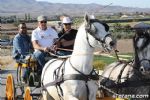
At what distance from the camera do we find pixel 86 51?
26.7 feet

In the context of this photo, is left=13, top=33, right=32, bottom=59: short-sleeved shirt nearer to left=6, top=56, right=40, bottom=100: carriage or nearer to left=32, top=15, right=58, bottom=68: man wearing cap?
left=6, top=56, right=40, bottom=100: carriage

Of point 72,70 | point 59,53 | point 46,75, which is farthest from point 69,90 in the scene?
point 59,53

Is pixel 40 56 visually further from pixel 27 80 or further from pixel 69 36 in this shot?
pixel 27 80

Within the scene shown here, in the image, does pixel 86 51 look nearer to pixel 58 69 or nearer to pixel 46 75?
pixel 58 69

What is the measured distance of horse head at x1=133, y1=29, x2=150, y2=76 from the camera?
8.68 meters

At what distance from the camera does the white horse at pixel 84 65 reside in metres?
7.88

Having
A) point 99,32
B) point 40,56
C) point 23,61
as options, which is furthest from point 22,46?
point 99,32

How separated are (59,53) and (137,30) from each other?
1794 mm

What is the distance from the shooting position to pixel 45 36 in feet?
32.7

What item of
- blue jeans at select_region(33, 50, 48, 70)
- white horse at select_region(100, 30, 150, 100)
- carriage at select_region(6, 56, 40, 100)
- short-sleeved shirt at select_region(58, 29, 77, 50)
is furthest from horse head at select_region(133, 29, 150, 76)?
carriage at select_region(6, 56, 40, 100)

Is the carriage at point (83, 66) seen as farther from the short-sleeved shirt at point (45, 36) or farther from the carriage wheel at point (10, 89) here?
the carriage wheel at point (10, 89)

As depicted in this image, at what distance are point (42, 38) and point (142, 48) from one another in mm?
2144

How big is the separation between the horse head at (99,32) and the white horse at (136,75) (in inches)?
43.1

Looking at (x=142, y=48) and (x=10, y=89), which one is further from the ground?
(x=142, y=48)
